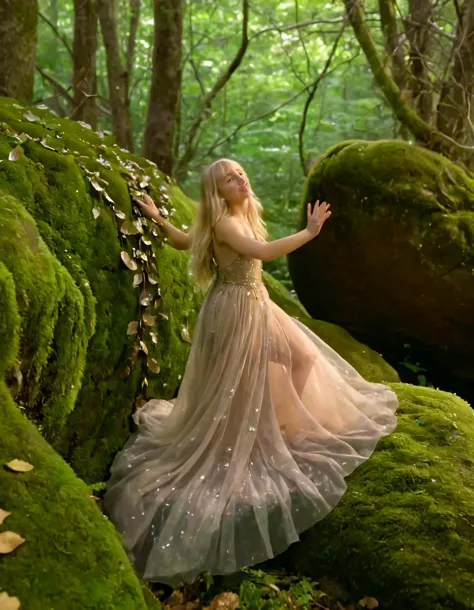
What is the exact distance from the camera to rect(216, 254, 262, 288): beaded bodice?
332 cm

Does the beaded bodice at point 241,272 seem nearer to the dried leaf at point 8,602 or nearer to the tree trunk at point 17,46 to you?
the dried leaf at point 8,602

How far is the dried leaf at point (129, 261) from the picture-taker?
339 cm

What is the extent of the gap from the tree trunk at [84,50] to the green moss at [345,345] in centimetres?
333

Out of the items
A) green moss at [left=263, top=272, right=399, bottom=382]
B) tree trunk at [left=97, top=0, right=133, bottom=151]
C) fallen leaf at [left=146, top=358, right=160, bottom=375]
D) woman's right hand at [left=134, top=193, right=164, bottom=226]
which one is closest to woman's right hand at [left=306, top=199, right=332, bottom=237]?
woman's right hand at [left=134, top=193, right=164, bottom=226]

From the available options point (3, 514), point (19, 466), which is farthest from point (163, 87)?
point (3, 514)

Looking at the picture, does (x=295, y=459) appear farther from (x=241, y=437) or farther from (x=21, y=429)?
(x=21, y=429)

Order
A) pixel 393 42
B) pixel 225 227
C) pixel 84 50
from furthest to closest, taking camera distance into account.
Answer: pixel 84 50 < pixel 393 42 < pixel 225 227

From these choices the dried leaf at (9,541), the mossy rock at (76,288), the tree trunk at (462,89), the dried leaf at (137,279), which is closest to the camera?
the dried leaf at (9,541)

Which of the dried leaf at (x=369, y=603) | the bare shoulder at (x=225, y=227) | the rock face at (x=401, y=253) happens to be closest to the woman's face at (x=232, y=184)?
the bare shoulder at (x=225, y=227)

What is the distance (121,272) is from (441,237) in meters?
3.30

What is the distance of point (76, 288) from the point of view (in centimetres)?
275

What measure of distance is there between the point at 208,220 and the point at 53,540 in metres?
2.07

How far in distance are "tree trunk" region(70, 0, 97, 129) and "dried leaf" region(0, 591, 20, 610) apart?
6508 millimetres

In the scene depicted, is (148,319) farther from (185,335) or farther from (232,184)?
(232,184)
